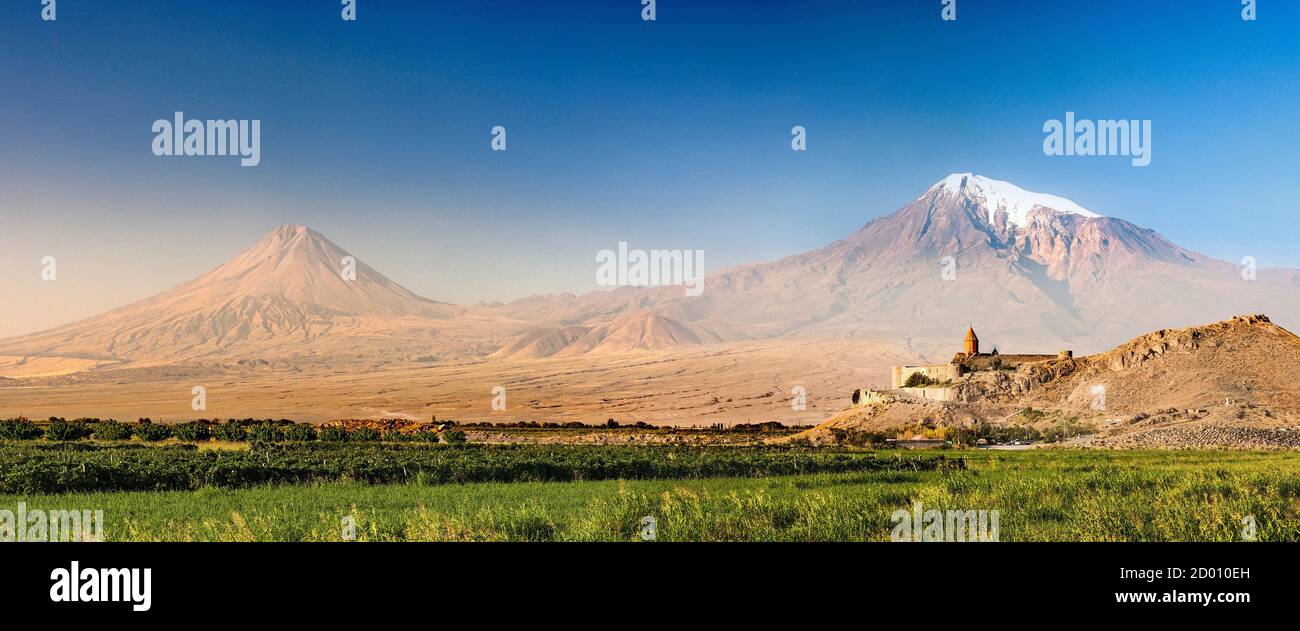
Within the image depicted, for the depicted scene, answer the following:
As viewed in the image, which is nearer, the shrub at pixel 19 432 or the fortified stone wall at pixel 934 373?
the shrub at pixel 19 432

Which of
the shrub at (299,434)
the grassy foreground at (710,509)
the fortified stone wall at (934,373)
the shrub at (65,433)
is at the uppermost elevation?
the grassy foreground at (710,509)

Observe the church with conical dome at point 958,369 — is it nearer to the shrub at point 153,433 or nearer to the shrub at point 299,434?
the shrub at point 299,434

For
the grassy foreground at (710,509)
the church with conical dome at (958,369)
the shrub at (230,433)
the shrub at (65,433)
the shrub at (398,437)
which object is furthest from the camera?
the church with conical dome at (958,369)

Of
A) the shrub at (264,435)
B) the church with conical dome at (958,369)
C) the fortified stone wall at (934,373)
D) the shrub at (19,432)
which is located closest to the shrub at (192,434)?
the shrub at (264,435)

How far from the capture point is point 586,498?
20609mm

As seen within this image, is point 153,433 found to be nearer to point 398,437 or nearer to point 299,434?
point 299,434

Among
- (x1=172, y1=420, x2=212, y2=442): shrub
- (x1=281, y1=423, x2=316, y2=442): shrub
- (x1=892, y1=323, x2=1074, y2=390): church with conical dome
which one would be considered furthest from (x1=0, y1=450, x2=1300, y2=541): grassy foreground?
(x1=892, y1=323, x2=1074, y2=390): church with conical dome

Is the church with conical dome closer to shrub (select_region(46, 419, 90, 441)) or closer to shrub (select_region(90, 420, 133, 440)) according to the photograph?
shrub (select_region(90, 420, 133, 440))

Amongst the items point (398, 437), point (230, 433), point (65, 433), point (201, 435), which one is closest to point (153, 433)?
point (201, 435)

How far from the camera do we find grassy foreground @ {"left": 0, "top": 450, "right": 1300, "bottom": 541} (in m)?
14.0

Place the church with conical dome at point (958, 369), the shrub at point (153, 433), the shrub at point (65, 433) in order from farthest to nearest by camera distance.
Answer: the church with conical dome at point (958, 369)
the shrub at point (153, 433)
the shrub at point (65, 433)

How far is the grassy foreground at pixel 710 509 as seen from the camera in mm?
14016

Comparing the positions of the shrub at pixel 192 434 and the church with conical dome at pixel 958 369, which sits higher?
the church with conical dome at pixel 958 369
